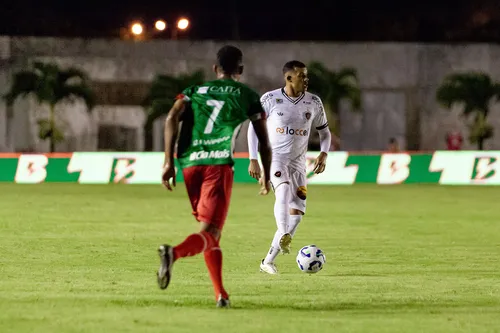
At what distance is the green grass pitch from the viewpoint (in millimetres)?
8883

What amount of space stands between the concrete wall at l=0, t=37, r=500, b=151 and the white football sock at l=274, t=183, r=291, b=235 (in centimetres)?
3695

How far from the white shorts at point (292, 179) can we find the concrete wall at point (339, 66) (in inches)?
1447

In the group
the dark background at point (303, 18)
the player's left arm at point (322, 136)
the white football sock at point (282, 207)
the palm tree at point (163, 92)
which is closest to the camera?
the white football sock at point (282, 207)

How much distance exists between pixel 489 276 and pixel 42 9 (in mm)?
47822

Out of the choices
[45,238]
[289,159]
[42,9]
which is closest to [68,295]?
[289,159]

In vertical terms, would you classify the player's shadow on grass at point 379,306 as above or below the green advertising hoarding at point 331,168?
above

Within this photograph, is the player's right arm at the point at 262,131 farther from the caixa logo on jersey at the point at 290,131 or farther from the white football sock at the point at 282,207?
the caixa logo on jersey at the point at 290,131

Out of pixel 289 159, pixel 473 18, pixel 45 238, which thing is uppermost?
pixel 473 18

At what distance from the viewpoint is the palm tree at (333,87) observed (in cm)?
4900

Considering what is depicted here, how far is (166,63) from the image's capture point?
51188 millimetres

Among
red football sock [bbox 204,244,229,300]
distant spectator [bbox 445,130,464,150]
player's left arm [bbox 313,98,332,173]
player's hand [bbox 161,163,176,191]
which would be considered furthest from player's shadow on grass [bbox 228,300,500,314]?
distant spectator [bbox 445,130,464,150]

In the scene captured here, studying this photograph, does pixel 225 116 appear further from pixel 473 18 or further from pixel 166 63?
pixel 473 18

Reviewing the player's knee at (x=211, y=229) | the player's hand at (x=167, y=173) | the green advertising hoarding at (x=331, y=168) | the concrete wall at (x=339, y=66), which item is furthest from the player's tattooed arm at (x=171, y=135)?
the concrete wall at (x=339, y=66)

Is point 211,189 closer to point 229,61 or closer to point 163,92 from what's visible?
point 229,61
